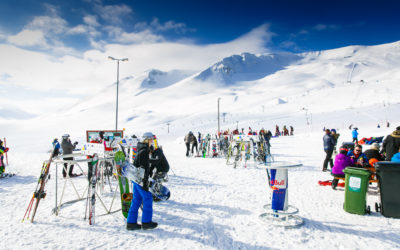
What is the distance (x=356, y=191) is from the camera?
19.4ft

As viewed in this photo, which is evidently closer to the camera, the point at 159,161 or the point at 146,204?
the point at 146,204

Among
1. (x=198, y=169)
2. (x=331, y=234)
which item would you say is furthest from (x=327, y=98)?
(x=331, y=234)

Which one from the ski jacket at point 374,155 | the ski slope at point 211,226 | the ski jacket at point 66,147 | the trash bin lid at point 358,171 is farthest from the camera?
the ski jacket at point 66,147

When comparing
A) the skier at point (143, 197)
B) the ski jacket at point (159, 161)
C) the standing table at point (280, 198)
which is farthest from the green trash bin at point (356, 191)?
the skier at point (143, 197)

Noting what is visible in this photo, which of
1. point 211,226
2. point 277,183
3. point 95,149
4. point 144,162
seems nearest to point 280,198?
point 277,183

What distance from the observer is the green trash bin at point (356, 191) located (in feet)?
19.1

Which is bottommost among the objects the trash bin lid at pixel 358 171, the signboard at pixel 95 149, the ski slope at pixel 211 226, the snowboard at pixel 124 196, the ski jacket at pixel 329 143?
the ski slope at pixel 211 226

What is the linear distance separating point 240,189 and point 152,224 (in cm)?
380

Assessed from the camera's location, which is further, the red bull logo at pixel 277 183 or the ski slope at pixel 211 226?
the red bull logo at pixel 277 183

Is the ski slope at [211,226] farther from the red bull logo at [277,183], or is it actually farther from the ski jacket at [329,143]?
the ski jacket at [329,143]

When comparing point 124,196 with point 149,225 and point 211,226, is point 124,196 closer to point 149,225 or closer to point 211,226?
point 149,225

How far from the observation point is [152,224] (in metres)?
5.28

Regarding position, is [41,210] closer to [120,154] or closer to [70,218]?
[70,218]

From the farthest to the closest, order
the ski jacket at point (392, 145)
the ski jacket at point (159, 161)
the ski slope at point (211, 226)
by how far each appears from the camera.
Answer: the ski jacket at point (392, 145)
the ski jacket at point (159, 161)
the ski slope at point (211, 226)
